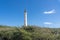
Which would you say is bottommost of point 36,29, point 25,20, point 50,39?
point 50,39

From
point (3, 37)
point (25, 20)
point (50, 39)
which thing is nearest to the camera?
point (50, 39)

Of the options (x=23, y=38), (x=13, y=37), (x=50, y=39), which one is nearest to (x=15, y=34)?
(x=13, y=37)

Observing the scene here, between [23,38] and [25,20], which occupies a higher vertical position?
[25,20]

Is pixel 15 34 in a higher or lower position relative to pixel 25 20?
lower

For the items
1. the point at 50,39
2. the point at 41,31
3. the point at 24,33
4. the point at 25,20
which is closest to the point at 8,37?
the point at 24,33

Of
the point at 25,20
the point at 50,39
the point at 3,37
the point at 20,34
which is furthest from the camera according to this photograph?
the point at 25,20

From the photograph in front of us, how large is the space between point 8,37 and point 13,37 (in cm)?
71

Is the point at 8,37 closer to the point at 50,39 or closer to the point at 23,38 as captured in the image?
the point at 23,38

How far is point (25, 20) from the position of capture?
20141 mm

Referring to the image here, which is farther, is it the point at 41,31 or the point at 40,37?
the point at 41,31

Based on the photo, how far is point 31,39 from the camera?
1302 centimetres

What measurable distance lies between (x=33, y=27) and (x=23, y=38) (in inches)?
98.5

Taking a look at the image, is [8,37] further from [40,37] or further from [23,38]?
[40,37]

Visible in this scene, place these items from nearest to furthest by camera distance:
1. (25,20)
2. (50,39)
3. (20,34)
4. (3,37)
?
(50,39), (20,34), (3,37), (25,20)
